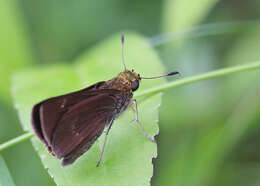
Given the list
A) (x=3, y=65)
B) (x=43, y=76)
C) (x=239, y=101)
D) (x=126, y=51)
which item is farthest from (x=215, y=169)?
(x=3, y=65)

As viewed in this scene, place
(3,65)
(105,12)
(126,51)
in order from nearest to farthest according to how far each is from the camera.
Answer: (126,51) → (3,65) → (105,12)

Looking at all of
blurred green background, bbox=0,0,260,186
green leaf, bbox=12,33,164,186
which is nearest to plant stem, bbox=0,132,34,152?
green leaf, bbox=12,33,164,186

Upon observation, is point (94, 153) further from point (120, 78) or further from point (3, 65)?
point (3, 65)

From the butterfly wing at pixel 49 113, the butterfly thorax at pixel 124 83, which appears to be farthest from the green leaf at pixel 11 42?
the butterfly wing at pixel 49 113

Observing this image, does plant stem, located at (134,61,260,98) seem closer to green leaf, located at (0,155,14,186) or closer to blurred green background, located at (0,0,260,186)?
blurred green background, located at (0,0,260,186)

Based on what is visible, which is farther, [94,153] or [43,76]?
[43,76]
